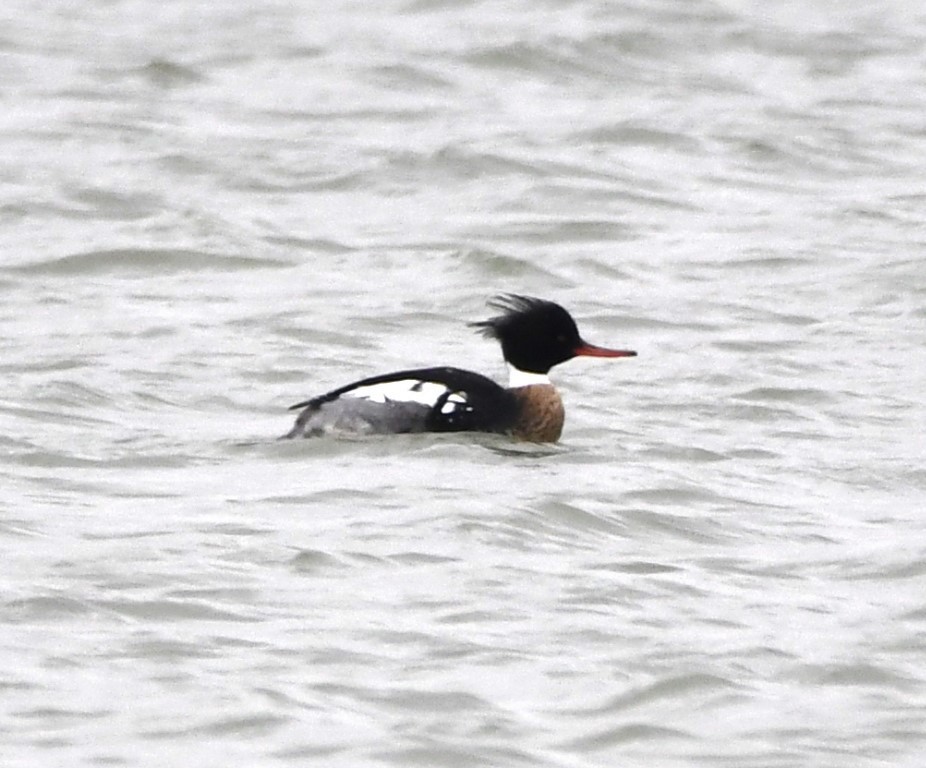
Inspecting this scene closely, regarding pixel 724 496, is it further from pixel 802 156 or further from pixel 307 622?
pixel 802 156

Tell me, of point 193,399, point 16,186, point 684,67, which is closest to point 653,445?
point 193,399

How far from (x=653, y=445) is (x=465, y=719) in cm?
377

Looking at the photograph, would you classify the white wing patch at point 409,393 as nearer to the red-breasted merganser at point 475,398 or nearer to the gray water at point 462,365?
the red-breasted merganser at point 475,398

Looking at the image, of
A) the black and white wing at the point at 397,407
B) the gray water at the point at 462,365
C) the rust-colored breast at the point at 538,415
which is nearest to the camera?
the gray water at the point at 462,365

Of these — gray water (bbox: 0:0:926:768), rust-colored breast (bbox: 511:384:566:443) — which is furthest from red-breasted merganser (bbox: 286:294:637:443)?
gray water (bbox: 0:0:926:768)

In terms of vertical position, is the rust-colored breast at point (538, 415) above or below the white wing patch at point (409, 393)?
below

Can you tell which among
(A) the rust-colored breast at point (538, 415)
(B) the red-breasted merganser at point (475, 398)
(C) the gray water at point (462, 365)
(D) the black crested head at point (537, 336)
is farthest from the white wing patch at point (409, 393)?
(D) the black crested head at point (537, 336)

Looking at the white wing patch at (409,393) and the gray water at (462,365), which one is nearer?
the gray water at (462,365)

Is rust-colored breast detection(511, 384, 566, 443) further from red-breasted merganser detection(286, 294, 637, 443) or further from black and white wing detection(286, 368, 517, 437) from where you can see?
black and white wing detection(286, 368, 517, 437)

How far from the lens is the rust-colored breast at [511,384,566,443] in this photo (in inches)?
408

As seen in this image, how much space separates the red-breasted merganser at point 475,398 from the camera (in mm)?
10094

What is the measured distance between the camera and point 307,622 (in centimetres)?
761

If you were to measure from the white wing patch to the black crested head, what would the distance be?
2.07ft

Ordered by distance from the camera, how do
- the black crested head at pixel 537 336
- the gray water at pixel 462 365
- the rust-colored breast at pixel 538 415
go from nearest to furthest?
the gray water at pixel 462 365 < the rust-colored breast at pixel 538 415 < the black crested head at pixel 537 336
